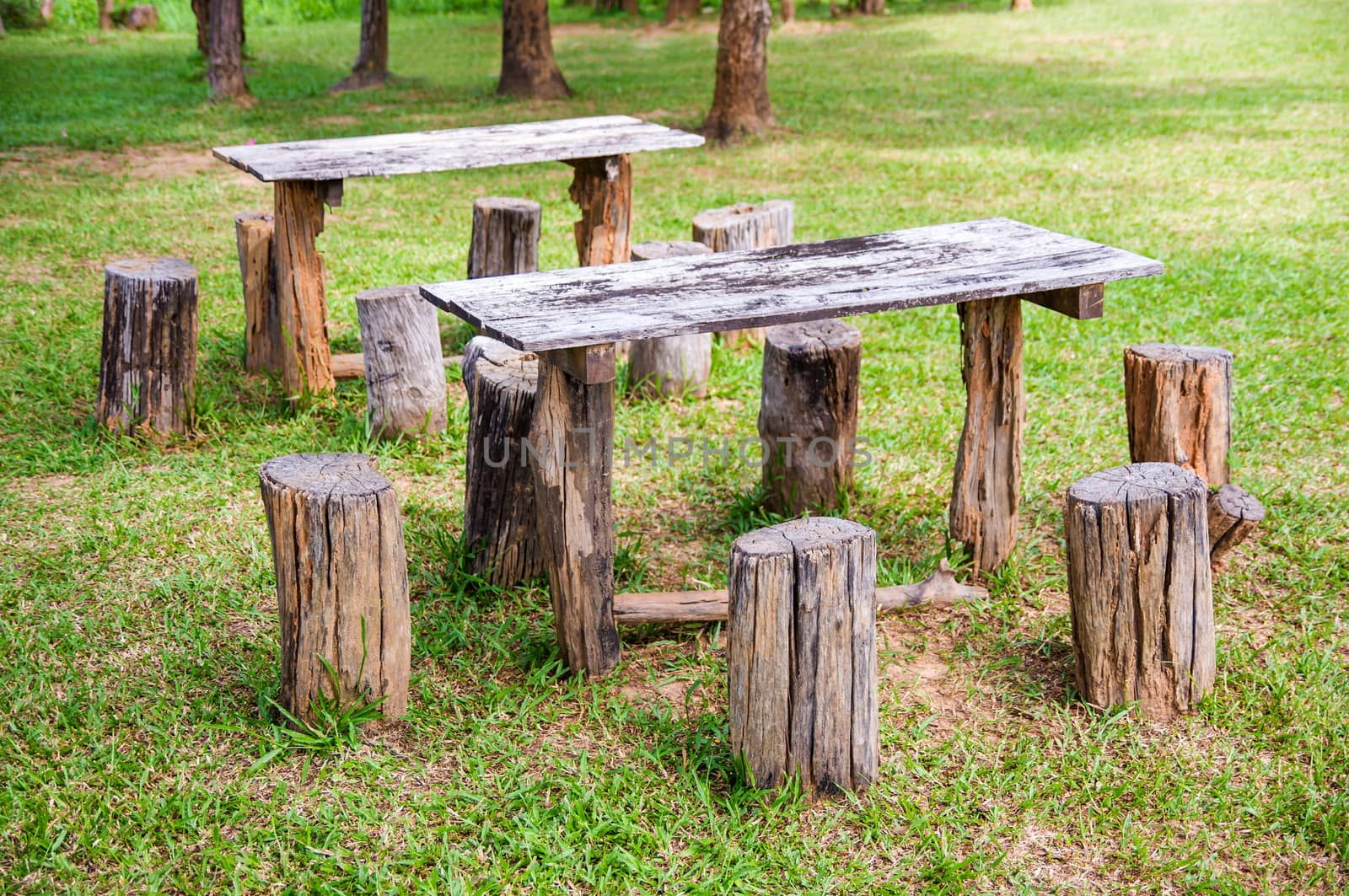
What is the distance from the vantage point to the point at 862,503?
4.47 meters

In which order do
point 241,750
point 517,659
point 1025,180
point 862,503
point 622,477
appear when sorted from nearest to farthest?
point 241,750 < point 517,659 < point 862,503 < point 622,477 < point 1025,180

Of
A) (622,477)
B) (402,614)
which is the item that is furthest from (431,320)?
(402,614)

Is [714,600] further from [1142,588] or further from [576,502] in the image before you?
[1142,588]

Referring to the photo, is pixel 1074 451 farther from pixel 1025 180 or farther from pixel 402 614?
pixel 1025 180

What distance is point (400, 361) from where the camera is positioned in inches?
194

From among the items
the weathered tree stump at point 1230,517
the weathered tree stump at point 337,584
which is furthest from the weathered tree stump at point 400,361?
the weathered tree stump at point 1230,517

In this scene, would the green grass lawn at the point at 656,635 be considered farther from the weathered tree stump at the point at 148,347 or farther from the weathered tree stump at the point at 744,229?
the weathered tree stump at the point at 744,229

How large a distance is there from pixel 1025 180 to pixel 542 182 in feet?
12.5

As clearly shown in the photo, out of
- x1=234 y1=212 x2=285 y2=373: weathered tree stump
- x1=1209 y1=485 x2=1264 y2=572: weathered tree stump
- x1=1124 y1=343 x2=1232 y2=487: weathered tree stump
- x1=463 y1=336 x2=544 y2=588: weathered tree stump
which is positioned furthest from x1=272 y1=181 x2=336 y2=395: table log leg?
x1=1209 y1=485 x2=1264 y2=572: weathered tree stump

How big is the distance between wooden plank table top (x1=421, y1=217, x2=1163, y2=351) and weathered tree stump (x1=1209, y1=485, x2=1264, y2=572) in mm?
783

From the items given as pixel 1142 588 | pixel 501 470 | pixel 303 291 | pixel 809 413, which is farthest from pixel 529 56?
pixel 1142 588

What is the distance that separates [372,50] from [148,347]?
10674 millimetres

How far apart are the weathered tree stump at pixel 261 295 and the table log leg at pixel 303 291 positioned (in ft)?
0.35

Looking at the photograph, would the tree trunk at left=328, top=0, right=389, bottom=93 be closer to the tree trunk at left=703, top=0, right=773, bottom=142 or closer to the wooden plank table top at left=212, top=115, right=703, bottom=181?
the tree trunk at left=703, top=0, right=773, bottom=142
